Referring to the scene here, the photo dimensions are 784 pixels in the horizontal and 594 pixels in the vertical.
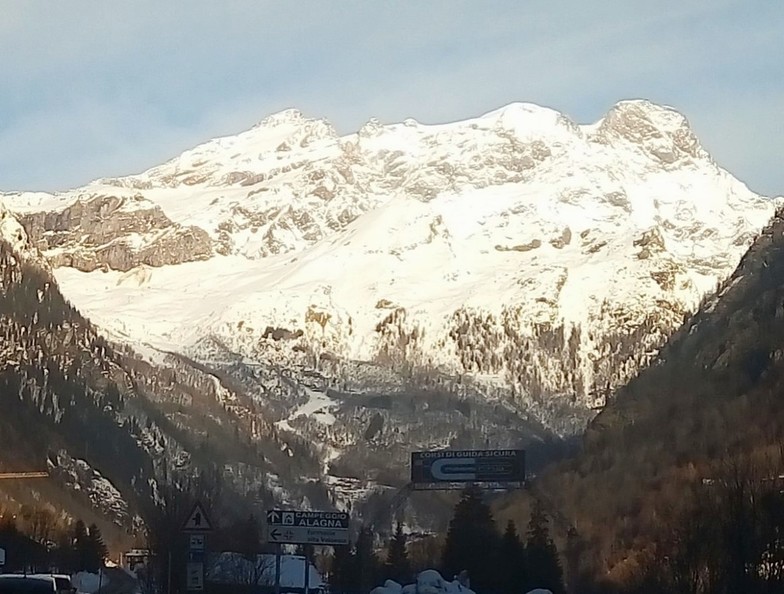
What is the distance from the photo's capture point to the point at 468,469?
11206 cm

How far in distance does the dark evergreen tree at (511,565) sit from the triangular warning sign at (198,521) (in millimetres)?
60751

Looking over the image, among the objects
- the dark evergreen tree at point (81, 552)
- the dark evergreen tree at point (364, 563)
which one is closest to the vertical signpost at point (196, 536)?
the dark evergreen tree at point (364, 563)

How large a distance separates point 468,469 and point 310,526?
62.3 metres

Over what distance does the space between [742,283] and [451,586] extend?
10710 centimetres

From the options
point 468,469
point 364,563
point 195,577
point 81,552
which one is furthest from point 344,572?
point 195,577

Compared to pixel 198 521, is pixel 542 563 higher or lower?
lower

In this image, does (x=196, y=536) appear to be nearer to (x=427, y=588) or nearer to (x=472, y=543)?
(x=427, y=588)

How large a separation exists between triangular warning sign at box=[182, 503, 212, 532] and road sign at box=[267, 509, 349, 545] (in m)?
9.14

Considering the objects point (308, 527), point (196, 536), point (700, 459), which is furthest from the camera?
point (700, 459)

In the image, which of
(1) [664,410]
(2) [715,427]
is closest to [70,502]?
(1) [664,410]

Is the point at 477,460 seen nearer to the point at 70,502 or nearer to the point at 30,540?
the point at 30,540

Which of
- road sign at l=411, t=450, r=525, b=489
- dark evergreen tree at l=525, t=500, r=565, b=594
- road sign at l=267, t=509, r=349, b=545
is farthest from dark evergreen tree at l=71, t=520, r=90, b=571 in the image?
road sign at l=267, t=509, r=349, b=545

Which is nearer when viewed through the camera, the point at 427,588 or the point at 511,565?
the point at 427,588

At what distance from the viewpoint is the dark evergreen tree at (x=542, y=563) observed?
323 feet
